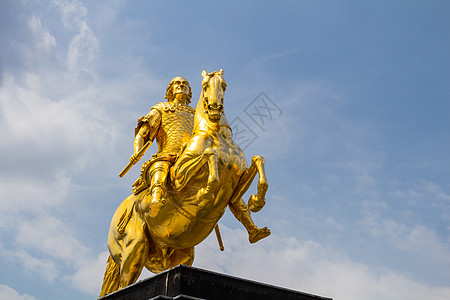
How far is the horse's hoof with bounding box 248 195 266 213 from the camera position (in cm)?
600

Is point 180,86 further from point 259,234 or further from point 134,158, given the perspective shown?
point 259,234

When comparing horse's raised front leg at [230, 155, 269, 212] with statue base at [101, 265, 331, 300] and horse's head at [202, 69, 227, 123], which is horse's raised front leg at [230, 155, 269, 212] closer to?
horse's head at [202, 69, 227, 123]

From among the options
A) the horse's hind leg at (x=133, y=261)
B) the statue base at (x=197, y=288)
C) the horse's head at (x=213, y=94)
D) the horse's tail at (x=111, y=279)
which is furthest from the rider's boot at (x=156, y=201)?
the statue base at (x=197, y=288)

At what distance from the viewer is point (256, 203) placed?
19.7ft

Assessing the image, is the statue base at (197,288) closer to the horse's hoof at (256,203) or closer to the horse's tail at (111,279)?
the horse's hoof at (256,203)

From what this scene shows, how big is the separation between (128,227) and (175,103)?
1891 millimetres

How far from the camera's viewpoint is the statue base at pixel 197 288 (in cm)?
448

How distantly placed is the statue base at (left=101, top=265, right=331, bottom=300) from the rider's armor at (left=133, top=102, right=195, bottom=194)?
2351 millimetres

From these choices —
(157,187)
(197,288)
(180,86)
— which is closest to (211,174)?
(157,187)

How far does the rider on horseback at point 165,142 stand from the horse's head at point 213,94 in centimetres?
72

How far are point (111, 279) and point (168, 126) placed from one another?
2.19 metres

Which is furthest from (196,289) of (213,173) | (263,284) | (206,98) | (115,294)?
(206,98)

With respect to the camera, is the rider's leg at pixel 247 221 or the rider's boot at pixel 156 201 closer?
the rider's boot at pixel 156 201

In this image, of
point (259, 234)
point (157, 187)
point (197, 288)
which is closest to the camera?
point (197, 288)
